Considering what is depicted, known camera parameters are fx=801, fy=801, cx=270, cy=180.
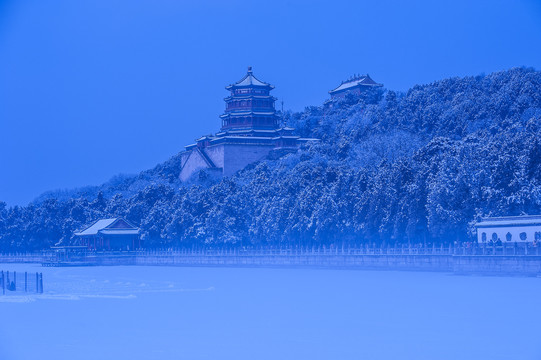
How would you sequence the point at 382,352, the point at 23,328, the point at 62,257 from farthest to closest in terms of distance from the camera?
the point at 62,257 < the point at 23,328 < the point at 382,352

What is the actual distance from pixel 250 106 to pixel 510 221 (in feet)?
156

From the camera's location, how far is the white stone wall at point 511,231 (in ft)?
116

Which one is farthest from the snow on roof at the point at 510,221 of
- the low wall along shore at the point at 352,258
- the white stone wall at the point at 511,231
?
the low wall along shore at the point at 352,258

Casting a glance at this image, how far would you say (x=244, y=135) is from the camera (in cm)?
7994

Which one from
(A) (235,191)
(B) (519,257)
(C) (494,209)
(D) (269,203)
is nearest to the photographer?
(B) (519,257)

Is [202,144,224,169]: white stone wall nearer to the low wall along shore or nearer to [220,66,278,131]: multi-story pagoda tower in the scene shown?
[220,66,278,131]: multi-story pagoda tower

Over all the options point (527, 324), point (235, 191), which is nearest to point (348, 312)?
point (527, 324)

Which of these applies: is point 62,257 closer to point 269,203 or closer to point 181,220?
point 181,220

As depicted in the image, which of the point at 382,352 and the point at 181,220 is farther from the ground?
the point at 181,220

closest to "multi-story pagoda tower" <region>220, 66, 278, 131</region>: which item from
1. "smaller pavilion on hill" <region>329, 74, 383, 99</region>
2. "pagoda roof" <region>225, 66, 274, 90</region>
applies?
"pagoda roof" <region>225, 66, 274, 90</region>

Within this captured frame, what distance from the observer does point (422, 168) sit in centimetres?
4275

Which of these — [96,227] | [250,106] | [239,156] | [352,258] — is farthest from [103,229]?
[352,258]

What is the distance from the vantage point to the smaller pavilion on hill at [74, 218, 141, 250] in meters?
68.7

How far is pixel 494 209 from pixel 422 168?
5591 millimetres
